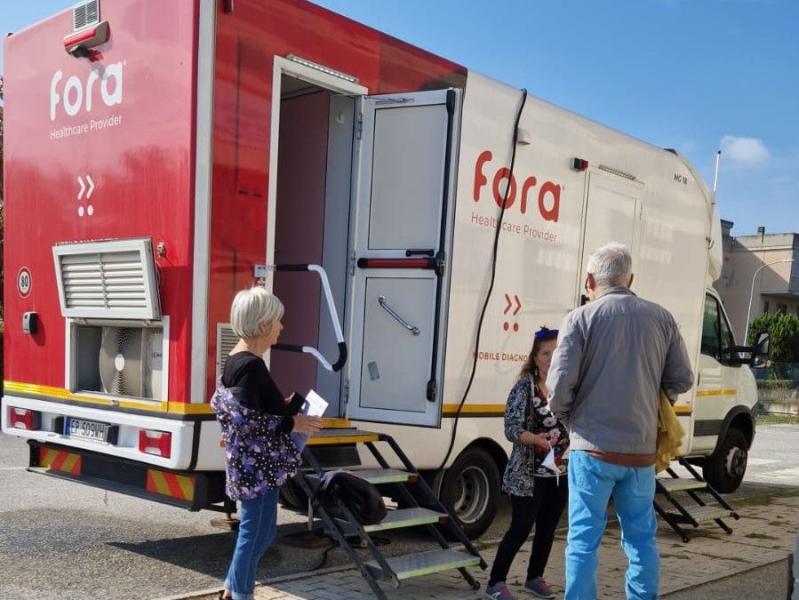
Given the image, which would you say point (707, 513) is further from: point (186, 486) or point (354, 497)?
point (186, 486)

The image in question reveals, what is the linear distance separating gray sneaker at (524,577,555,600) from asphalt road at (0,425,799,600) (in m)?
1.25

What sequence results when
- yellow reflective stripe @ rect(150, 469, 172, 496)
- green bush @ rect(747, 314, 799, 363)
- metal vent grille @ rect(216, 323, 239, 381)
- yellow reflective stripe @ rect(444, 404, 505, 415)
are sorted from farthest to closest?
green bush @ rect(747, 314, 799, 363)
yellow reflective stripe @ rect(444, 404, 505, 415)
yellow reflective stripe @ rect(150, 469, 172, 496)
metal vent grille @ rect(216, 323, 239, 381)

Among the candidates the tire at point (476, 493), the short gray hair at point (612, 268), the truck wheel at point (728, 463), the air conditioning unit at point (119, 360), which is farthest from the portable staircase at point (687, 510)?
the air conditioning unit at point (119, 360)

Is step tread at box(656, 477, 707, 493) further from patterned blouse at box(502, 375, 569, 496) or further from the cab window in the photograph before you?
patterned blouse at box(502, 375, 569, 496)

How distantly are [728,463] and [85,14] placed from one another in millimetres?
7269

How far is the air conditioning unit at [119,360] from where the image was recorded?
481 centimetres

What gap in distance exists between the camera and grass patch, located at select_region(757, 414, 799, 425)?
22197 mm

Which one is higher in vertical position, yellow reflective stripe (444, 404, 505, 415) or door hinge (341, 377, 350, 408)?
door hinge (341, 377, 350, 408)

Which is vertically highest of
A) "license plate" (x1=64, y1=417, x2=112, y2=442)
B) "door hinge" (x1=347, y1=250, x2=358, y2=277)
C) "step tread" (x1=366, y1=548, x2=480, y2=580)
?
"door hinge" (x1=347, y1=250, x2=358, y2=277)

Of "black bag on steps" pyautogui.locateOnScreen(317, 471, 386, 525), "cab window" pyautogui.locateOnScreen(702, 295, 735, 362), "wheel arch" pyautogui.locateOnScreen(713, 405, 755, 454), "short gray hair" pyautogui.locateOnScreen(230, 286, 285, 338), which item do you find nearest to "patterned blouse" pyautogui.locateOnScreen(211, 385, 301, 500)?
"short gray hair" pyautogui.locateOnScreen(230, 286, 285, 338)

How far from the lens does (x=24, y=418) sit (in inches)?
216

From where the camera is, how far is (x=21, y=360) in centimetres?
557

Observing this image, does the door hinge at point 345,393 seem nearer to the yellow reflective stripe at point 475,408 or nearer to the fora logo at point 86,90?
the yellow reflective stripe at point 475,408

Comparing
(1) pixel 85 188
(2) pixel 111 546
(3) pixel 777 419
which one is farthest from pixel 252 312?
(3) pixel 777 419
